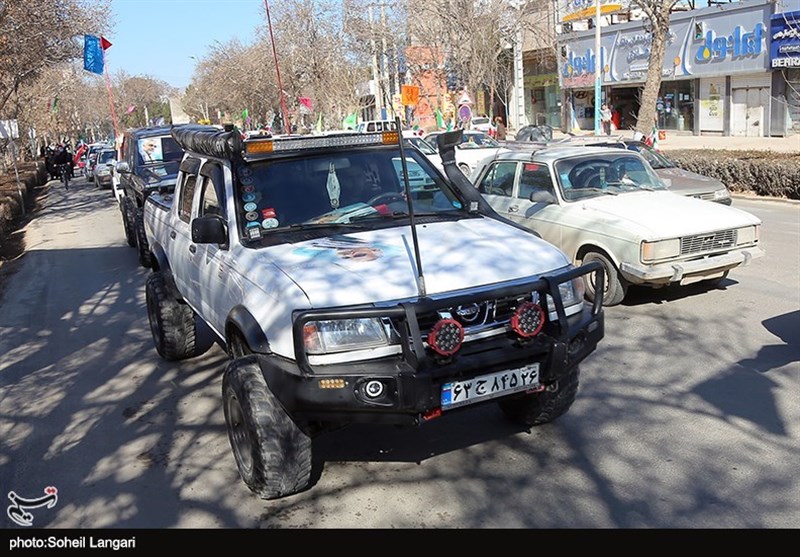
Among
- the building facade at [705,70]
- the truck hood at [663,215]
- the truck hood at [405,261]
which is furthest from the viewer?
the building facade at [705,70]

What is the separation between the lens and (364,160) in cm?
533

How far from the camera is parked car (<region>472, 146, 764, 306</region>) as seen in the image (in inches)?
294

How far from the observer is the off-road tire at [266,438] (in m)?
4.04

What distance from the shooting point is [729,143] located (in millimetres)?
30250

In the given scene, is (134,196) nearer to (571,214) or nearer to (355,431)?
(571,214)

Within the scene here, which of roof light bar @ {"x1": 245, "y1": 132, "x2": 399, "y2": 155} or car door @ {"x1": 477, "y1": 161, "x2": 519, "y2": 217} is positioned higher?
roof light bar @ {"x1": 245, "y1": 132, "x2": 399, "y2": 155}

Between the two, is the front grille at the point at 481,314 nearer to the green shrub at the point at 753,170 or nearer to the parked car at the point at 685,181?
the parked car at the point at 685,181

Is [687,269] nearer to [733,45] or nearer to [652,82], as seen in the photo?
[652,82]

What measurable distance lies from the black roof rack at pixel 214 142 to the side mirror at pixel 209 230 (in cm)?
46

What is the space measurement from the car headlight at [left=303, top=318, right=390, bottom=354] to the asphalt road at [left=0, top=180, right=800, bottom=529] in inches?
38.2

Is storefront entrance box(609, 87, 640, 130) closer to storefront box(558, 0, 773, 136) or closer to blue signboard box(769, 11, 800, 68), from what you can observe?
storefront box(558, 0, 773, 136)

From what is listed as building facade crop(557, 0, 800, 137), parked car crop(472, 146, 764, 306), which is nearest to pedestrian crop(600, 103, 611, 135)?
building facade crop(557, 0, 800, 137)

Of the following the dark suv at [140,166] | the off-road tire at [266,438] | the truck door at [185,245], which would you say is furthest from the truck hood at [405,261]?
the dark suv at [140,166]

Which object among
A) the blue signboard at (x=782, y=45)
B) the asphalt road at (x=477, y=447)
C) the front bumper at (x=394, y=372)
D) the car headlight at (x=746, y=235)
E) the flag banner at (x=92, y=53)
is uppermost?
the flag banner at (x=92, y=53)
